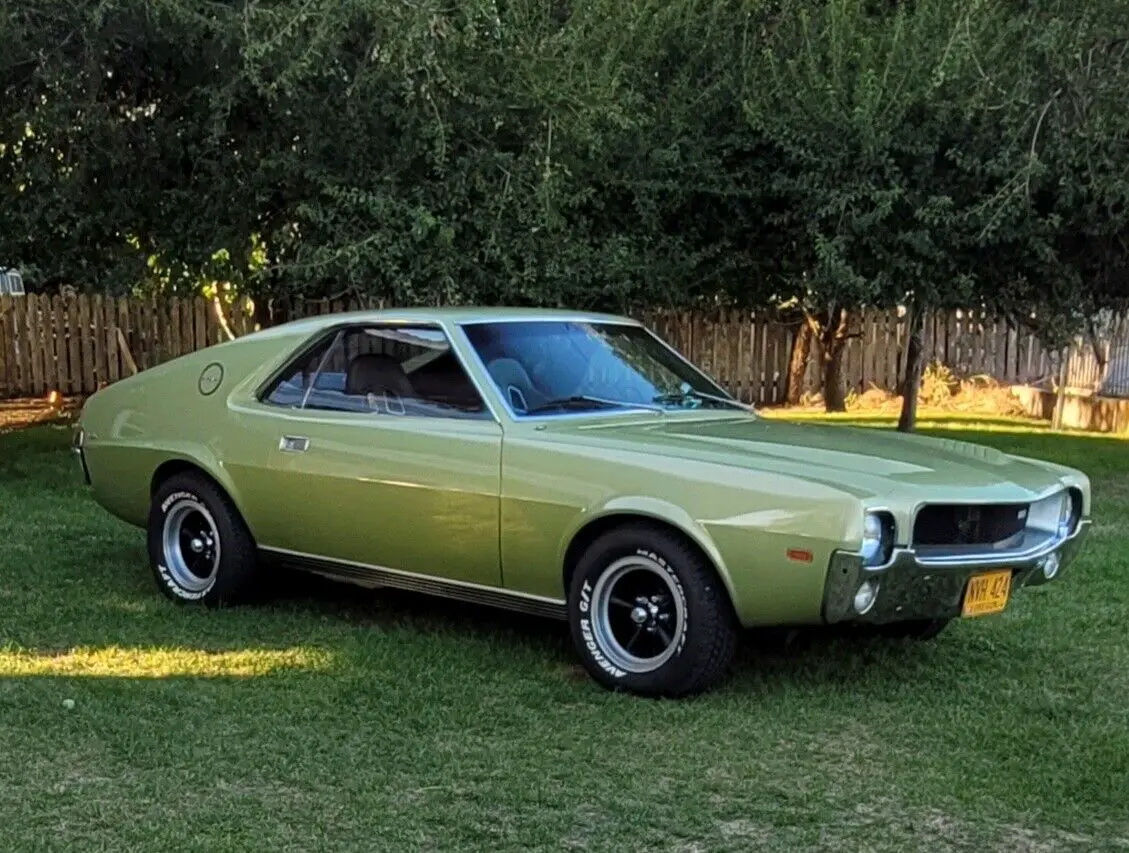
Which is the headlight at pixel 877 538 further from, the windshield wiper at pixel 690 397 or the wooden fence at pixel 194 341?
the wooden fence at pixel 194 341

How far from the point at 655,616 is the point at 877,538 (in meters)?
0.98

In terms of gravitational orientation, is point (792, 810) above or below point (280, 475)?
below

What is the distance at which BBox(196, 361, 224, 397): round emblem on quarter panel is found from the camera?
22.3 ft

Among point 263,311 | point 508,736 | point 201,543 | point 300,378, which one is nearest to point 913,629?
point 508,736

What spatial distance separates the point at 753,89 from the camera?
Result: 10.9 metres

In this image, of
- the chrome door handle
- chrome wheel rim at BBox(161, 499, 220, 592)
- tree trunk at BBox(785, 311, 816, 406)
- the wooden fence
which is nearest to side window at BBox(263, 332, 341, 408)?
the chrome door handle

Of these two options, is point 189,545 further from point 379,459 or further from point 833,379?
point 833,379

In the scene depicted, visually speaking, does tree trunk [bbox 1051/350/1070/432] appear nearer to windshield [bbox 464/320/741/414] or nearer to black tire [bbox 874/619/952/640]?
black tire [bbox 874/619/952/640]

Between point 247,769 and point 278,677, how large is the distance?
1.07m

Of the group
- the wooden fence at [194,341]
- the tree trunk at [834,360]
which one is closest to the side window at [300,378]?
the wooden fence at [194,341]

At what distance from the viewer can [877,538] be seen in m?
4.88

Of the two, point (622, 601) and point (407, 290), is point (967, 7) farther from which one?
point (622, 601)

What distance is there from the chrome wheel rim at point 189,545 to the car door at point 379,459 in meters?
0.42

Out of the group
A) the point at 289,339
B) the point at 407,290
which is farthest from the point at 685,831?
the point at 407,290
